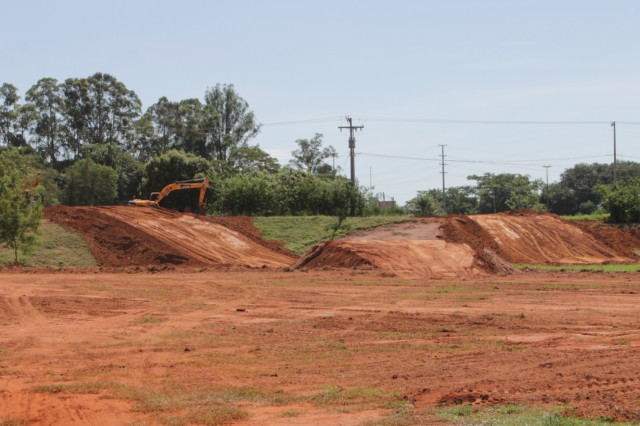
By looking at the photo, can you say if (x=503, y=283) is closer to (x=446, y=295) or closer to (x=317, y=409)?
(x=446, y=295)

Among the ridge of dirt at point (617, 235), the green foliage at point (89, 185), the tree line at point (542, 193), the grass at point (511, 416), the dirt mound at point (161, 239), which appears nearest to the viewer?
the grass at point (511, 416)

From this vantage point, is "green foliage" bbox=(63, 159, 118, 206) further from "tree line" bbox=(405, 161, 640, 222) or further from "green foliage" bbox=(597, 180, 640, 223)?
"green foliage" bbox=(597, 180, 640, 223)

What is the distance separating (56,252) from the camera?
3975 centimetres

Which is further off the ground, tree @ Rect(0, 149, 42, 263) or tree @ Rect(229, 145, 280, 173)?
tree @ Rect(229, 145, 280, 173)

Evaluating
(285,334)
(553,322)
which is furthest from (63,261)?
(553,322)

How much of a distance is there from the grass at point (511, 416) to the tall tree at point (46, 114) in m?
97.9

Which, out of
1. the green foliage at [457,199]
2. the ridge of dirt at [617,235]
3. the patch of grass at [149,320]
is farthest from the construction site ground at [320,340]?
the green foliage at [457,199]

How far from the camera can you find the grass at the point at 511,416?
9.12 m

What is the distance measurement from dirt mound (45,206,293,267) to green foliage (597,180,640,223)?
28.0 meters

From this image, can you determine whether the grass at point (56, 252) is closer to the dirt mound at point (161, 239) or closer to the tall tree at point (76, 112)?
the dirt mound at point (161, 239)

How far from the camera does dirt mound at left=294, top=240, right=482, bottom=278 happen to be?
3456 cm

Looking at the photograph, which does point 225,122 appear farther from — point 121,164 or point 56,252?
point 56,252

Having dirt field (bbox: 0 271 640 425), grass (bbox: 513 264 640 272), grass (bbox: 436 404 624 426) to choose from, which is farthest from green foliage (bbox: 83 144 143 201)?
grass (bbox: 436 404 624 426)

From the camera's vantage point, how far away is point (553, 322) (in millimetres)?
18641
